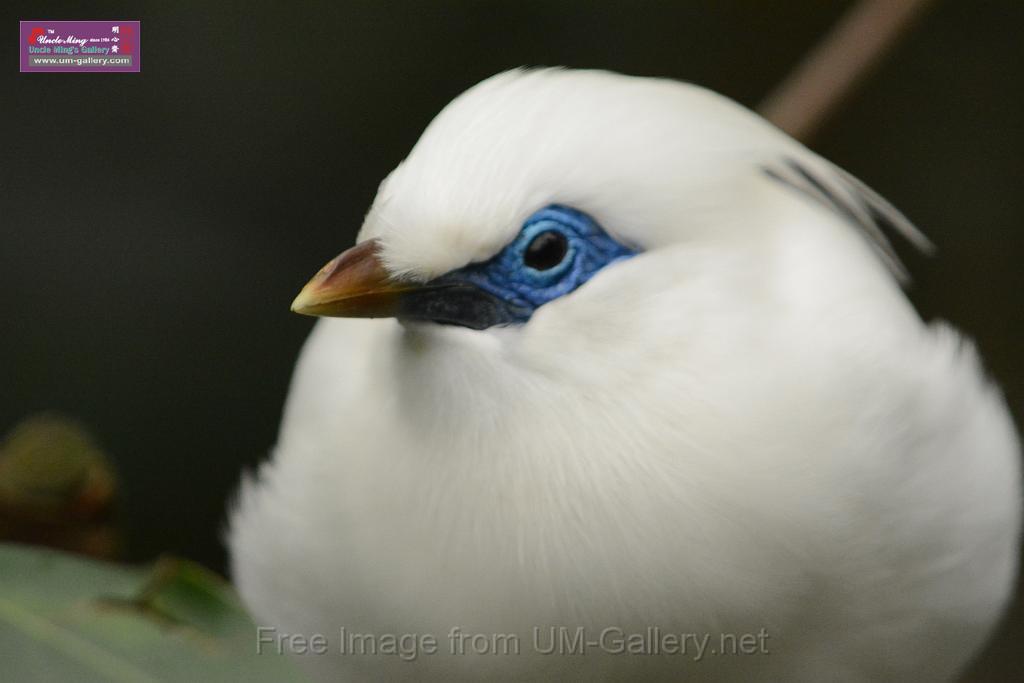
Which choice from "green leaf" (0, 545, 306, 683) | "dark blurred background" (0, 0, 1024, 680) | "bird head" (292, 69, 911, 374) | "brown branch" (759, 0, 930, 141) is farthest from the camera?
"dark blurred background" (0, 0, 1024, 680)

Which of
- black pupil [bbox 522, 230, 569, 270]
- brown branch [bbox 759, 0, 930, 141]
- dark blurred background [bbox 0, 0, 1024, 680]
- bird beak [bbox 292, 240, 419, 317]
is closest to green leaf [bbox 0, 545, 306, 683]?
bird beak [bbox 292, 240, 419, 317]

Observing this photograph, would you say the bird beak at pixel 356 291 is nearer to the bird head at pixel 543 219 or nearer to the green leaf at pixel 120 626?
the bird head at pixel 543 219

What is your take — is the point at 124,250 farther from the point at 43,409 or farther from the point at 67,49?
the point at 67,49

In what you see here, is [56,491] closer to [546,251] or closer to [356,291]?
[356,291]

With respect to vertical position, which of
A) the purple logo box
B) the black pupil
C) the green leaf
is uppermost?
the purple logo box

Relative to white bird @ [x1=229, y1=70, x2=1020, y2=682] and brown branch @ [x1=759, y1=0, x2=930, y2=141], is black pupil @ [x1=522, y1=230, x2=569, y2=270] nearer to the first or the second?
white bird @ [x1=229, y1=70, x2=1020, y2=682]

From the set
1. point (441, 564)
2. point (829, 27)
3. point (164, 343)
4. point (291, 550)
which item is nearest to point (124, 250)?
point (164, 343)
